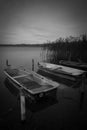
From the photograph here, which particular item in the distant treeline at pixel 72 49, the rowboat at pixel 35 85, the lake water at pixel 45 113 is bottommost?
Result: the lake water at pixel 45 113

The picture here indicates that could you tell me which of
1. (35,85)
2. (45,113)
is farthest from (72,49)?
(45,113)

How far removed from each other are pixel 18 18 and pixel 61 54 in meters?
8.13

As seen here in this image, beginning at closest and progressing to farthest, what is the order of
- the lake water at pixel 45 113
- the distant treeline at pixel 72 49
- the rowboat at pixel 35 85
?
the lake water at pixel 45 113, the rowboat at pixel 35 85, the distant treeline at pixel 72 49

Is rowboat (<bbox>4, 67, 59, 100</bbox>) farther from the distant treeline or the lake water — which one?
the distant treeline

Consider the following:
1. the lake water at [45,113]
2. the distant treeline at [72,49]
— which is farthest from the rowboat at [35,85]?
the distant treeline at [72,49]

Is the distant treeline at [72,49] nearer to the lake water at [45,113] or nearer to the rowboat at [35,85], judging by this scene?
the rowboat at [35,85]

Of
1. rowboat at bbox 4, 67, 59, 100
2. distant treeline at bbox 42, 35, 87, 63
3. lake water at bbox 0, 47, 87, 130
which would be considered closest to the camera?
lake water at bbox 0, 47, 87, 130

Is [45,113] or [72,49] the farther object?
[72,49]

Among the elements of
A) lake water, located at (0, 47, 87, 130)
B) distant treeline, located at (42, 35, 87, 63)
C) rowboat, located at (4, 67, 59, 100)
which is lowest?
lake water, located at (0, 47, 87, 130)

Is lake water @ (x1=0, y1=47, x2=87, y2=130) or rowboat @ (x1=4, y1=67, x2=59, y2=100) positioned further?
rowboat @ (x1=4, y1=67, x2=59, y2=100)

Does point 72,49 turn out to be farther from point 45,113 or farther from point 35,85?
point 45,113

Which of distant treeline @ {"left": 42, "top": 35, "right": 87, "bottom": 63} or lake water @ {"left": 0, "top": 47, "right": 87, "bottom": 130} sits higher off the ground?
distant treeline @ {"left": 42, "top": 35, "right": 87, "bottom": 63}

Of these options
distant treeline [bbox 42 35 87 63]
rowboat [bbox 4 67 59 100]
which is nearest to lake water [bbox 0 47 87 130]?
rowboat [bbox 4 67 59 100]

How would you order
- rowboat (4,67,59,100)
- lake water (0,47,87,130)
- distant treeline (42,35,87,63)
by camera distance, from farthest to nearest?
distant treeline (42,35,87,63), rowboat (4,67,59,100), lake water (0,47,87,130)
